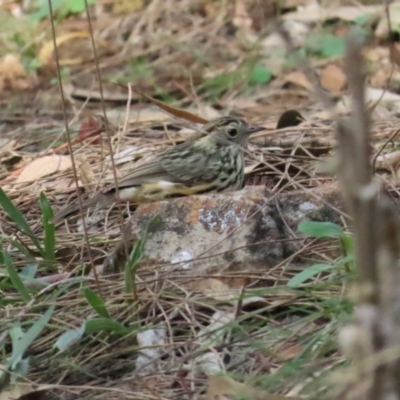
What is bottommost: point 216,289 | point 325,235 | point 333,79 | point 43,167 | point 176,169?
point 333,79

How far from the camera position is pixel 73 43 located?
23.8 ft

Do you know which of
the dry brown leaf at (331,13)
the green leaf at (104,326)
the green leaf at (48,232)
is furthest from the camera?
the dry brown leaf at (331,13)

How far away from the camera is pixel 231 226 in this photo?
2.94m

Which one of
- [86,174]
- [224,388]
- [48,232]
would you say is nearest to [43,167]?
[86,174]

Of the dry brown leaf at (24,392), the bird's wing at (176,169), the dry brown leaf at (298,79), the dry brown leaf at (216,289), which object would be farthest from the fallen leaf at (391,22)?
the dry brown leaf at (24,392)

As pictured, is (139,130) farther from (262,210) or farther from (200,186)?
(262,210)

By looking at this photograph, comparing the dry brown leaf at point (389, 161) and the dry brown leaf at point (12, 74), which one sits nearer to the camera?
the dry brown leaf at point (389, 161)

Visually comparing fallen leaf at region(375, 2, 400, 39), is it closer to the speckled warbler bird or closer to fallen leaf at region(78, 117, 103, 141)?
fallen leaf at region(78, 117, 103, 141)

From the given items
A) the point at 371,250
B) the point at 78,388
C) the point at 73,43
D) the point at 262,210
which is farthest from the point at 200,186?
the point at 73,43

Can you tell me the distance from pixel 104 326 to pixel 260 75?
4.08m

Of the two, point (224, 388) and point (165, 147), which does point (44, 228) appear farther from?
point (165, 147)

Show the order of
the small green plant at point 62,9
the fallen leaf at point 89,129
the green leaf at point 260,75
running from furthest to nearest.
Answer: the small green plant at point 62,9
the green leaf at point 260,75
the fallen leaf at point 89,129

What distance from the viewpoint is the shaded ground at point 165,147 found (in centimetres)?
230

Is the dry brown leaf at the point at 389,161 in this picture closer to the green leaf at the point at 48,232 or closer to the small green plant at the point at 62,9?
the green leaf at the point at 48,232
